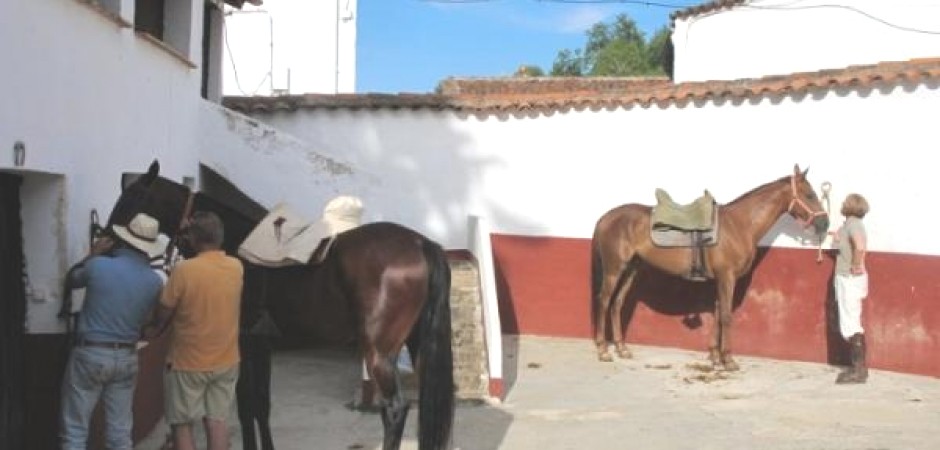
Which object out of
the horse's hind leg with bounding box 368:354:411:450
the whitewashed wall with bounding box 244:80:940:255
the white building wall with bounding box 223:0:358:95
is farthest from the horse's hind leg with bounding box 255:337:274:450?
the white building wall with bounding box 223:0:358:95

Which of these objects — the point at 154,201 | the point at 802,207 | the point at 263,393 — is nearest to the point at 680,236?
the point at 802,207

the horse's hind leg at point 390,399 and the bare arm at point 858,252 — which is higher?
the bare arm at point 858,252

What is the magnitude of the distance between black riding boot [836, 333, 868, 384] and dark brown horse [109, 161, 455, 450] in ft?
14.5

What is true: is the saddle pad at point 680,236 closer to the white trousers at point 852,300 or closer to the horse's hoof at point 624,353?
the horse's hoof at point 624,353

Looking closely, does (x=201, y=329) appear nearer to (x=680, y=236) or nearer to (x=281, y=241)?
(x=281, y=241)

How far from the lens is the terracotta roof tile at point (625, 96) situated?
340 inches

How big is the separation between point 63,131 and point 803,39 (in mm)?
13087

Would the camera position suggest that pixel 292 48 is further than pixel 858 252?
Yes

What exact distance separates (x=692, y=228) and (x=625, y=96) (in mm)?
2032

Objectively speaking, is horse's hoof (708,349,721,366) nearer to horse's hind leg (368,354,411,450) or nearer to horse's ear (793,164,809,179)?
horse's ear (793,164,809,179)

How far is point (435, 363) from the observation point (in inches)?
210

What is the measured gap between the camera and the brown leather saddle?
9.05 metres

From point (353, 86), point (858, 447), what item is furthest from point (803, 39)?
point (858, 447)

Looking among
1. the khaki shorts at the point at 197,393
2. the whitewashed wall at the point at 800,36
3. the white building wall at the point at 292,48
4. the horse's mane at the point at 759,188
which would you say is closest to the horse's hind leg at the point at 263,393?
the khaki shorts at the point at 197,393
